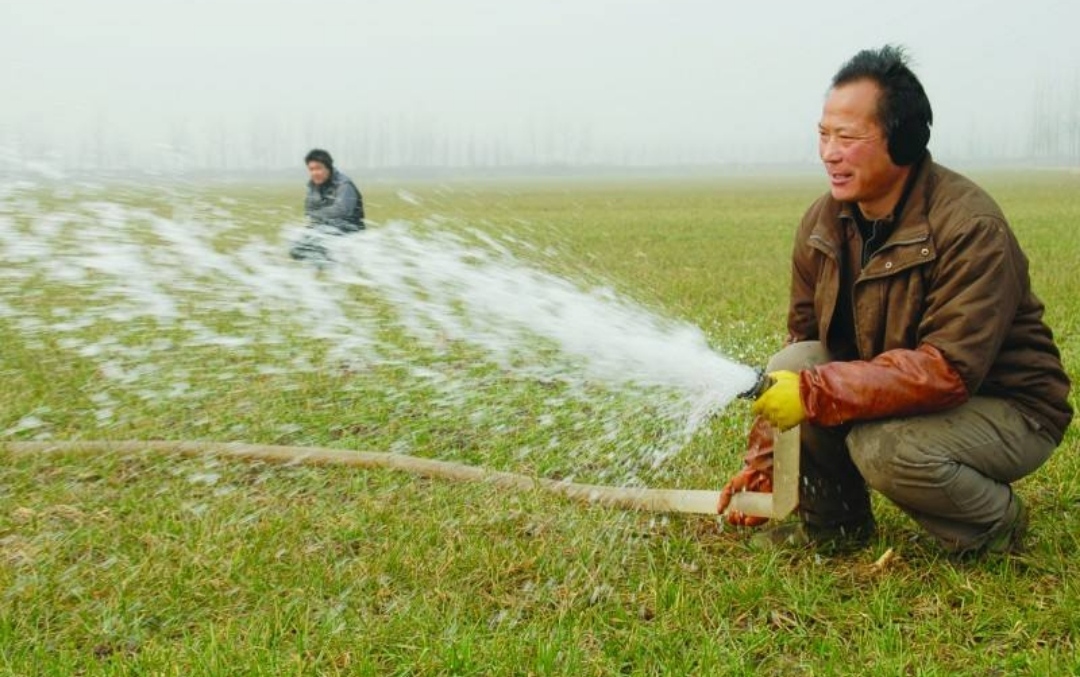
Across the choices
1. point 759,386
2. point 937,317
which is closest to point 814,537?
point 759,386

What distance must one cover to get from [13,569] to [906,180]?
9.74 ft

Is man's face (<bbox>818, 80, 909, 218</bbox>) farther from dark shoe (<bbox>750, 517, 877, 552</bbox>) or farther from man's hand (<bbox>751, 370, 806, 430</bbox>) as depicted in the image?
dark shoe (<bbox>750, 517, 877, 552</bbox>)

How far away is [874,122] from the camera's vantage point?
9.70 ft

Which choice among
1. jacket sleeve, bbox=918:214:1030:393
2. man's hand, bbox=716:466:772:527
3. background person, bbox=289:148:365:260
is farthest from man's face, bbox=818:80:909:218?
background person, bbox=289:148:365:260

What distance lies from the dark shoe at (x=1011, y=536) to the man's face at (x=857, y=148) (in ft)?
3.38

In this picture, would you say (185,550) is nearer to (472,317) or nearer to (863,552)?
(863,552)

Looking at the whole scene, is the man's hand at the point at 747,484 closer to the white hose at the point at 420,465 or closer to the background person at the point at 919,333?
the white hose at the point at 420,465

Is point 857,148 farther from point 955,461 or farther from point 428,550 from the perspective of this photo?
point 428,550

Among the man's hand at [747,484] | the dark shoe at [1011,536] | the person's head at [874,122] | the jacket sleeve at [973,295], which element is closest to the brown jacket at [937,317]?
the jacket sleeve at [973,295]

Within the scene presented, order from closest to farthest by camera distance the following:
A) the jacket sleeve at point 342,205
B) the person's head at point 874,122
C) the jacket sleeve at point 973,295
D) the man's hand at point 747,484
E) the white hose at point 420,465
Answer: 1. the jacket sleeve at point 973,295
2. the person's head at point 874,122
3. the man's hand at point 747,484
4. the white hose at point 420,465
5. the jacket sleeve at point 342,205

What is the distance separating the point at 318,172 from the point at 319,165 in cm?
10

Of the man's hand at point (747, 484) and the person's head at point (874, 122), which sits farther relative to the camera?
the man's hand at point (747, 484)

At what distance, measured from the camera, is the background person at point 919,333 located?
286cm

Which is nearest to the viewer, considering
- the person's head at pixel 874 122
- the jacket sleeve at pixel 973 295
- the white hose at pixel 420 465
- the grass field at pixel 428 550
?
the grass field at pixel 428 550
